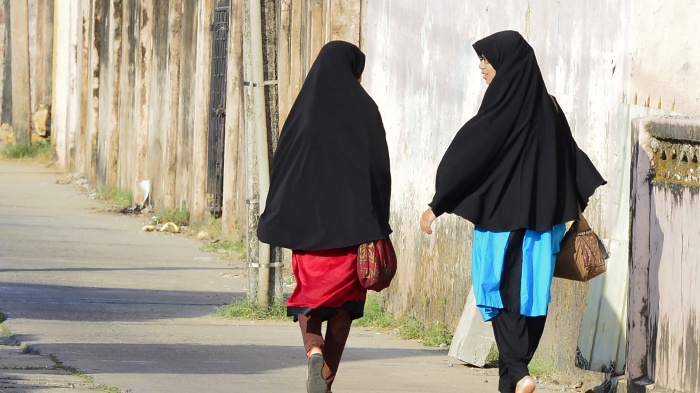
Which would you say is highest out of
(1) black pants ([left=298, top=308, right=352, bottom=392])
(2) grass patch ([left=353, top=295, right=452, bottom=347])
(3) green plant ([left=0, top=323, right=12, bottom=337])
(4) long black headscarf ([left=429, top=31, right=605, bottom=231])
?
(4) long black headscarf ([left=429, top=31, right=605, bottom=231])

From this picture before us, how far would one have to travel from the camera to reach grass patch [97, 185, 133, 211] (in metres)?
17.0

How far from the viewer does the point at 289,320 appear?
9.51m

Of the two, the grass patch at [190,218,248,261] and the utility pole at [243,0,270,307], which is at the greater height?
the utility pole at [243,0,270,307]

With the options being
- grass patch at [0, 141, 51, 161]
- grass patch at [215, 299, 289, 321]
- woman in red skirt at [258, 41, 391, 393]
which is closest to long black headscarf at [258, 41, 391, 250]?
woman in red skirt at [258, 41, 391, 393]

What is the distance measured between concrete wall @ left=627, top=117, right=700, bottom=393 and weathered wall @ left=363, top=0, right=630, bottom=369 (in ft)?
2.03

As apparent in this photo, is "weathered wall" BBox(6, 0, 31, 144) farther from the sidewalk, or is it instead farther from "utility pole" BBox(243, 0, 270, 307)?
"utility pole" BBox(243, 0, 270, 307)

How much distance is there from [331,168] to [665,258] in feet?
4.88

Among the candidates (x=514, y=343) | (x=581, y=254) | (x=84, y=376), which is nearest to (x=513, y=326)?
(x=514, y=343)

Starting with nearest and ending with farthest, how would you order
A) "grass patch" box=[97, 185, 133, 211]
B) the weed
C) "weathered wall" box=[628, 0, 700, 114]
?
"weathered wall" box=[628, 0, 700, 114], the weed, "grass patch" box=[97, 185, 133, 211]

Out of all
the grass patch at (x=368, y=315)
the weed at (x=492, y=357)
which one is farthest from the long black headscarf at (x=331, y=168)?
the grass patch at (x=368, y=315)

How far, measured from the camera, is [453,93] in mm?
8594

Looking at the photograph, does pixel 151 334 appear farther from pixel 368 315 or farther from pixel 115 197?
pixel 115 197

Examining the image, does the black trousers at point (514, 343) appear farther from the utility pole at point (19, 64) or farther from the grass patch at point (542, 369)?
the utility pole at point (19, 64)

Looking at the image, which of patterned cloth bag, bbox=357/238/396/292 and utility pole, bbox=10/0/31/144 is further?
utility pole, bbox=10/0/31/144
